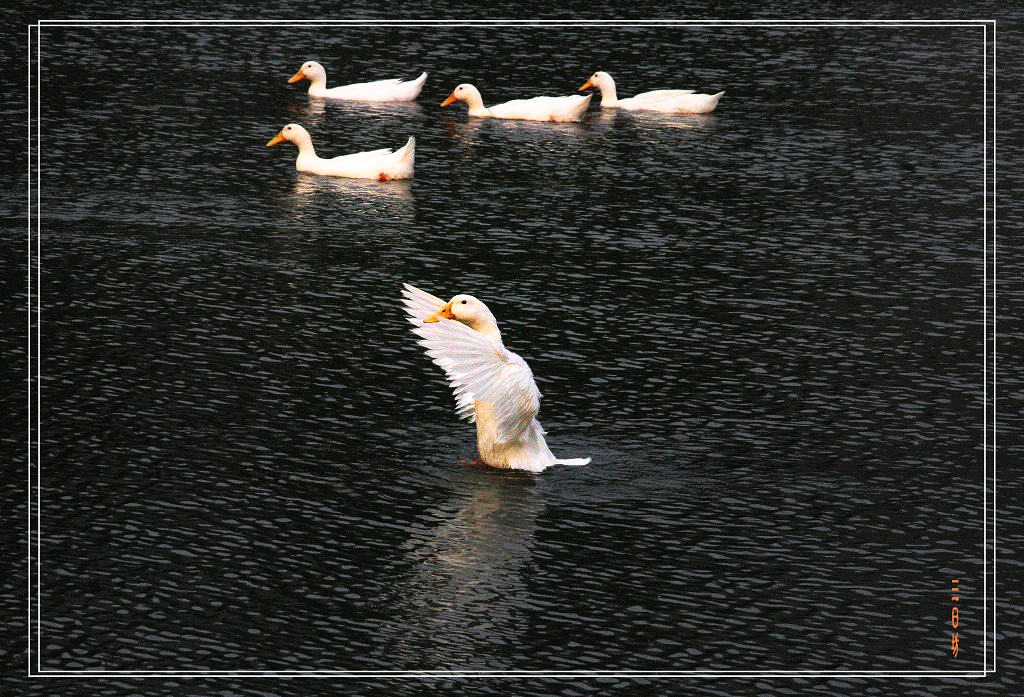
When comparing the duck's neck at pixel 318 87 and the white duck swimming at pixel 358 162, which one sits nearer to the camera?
the white duck swimming at pixel 358 162

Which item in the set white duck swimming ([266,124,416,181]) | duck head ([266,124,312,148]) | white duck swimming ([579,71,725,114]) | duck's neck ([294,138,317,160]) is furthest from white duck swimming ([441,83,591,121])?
duck's neck ([294,138,317,160])

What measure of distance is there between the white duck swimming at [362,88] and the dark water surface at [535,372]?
437 mm

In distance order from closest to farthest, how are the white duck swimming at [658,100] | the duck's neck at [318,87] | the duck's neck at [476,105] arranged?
1. the duck's neck at [476,105]
2. the white duck swimming at [658,100]
3. the duck's neck at [318,87]

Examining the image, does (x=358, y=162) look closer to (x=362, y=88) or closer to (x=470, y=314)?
(x=362, y=88)

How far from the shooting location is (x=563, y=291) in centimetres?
3056

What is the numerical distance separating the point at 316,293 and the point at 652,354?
232 inches

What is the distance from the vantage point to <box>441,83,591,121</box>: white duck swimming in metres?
44.2

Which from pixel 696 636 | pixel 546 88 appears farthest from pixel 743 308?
pixel 546 88

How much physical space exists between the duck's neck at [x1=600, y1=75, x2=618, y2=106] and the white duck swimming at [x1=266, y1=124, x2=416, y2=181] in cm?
798

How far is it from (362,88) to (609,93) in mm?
6082

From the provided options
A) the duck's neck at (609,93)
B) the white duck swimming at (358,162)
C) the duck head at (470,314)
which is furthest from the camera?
the duck's neck at (609,93)

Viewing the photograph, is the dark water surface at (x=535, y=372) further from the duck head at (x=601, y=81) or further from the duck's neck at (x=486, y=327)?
the duck's neck at (x=486, y=327)

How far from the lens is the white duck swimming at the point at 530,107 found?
145 feet

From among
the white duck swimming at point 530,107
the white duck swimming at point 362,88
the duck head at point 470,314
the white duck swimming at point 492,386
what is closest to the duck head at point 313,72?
the white duck swimming at point 362,88
